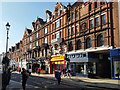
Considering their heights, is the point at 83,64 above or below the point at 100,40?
below

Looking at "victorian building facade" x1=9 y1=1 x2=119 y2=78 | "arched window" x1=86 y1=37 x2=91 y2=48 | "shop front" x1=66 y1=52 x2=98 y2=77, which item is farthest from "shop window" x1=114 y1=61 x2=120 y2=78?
"arched window" x1=86 y1=37 x2=91 y2=48

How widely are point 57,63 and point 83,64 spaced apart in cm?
856

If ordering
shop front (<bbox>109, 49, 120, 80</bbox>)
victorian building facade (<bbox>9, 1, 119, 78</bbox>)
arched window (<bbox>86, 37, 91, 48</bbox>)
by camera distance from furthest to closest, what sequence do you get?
arched window (<bbox>86, 37, 91, 48</bbox>) < victorian building facade (<bbox>9, 1, 119, 78</bbox>) < shop front (<bbox>109, 49, 120, 80</bbox>)

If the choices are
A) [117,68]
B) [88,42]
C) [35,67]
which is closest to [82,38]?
[88,42]

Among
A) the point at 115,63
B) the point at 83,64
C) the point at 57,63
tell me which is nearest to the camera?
the point at 115,63

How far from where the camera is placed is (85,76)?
69.8 feet

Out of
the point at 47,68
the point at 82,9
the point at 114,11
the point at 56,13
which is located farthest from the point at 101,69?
the point at 56,13

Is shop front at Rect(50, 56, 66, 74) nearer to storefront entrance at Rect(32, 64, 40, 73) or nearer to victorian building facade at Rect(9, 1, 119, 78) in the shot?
victorian building facade at Rect(9, 1, 119, 78)

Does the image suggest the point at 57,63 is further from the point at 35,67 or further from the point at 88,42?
the point at 35,67

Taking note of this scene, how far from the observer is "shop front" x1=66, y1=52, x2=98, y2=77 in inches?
829

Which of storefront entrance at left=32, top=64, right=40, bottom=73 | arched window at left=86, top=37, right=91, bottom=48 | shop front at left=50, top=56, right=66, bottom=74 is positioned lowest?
storefront entrance at left=32, top=64, right=40, bottom=73

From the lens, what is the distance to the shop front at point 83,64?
2105 centimetres

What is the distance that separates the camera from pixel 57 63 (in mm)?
29344

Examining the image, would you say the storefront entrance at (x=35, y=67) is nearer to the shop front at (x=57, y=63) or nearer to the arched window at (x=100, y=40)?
the shop front at (x=57, y=63)
